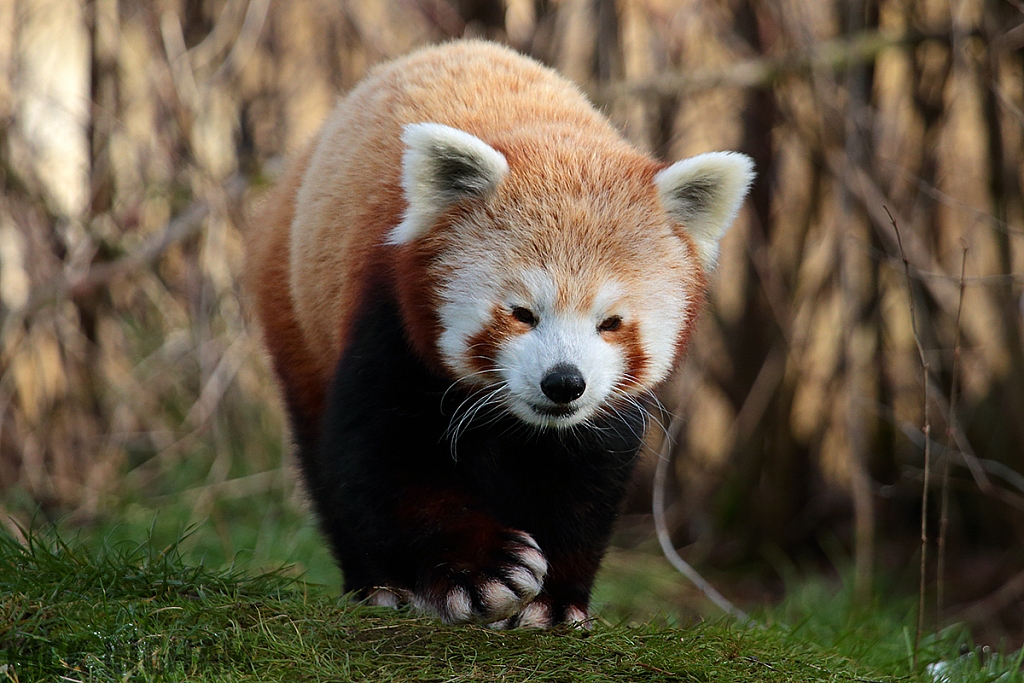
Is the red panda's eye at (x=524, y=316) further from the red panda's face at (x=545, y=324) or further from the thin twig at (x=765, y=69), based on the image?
the thin twig at (x=765, y=69)

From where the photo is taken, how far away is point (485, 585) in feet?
7.66

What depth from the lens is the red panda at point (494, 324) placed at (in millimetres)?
2404

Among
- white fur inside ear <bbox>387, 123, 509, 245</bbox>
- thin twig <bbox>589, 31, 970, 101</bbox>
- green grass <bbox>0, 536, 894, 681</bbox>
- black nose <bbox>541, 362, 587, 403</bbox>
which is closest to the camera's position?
green grass <bbox>0, 536, 894, 681</bbox>

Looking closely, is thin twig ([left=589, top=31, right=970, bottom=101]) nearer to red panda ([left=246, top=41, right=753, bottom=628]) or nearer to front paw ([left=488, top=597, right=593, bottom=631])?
red panda ([left=246, top=41, right=753, bottom=628])

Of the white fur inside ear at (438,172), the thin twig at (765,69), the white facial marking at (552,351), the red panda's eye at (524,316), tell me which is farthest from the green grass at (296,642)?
the thin twig at (765,69)

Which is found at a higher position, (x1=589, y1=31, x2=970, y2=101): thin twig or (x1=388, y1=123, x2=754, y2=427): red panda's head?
(x1=589, y1=31, x2=970, y2=101): thin twig

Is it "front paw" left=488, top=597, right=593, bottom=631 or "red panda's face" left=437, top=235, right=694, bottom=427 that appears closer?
"red panda's face" left=437, top=235, right=694, bottom=427

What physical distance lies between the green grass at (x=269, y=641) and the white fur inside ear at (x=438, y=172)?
0.98 metres

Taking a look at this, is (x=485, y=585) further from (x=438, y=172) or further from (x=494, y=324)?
(x=438, y=172)

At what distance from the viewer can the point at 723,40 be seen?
17.9 ft

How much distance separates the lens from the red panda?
2.40m

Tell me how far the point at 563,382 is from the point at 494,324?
0.79 ft

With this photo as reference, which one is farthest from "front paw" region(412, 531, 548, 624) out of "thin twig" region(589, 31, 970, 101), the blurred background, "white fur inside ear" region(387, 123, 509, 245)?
"thin twig" region(589, 31, 970, 101)

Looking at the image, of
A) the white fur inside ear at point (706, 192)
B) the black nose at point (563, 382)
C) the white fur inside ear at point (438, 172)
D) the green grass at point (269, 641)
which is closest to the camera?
the green grass at point (269, 641)
